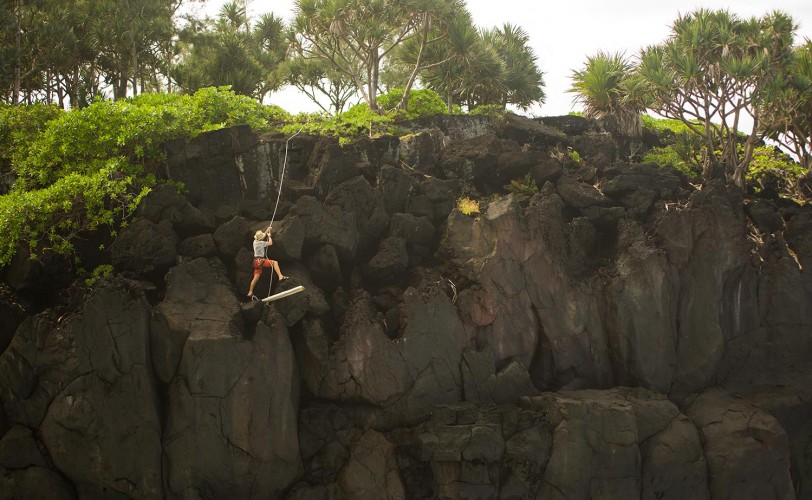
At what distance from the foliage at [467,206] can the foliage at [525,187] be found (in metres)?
1.51

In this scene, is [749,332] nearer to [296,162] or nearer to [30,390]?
[296,162]

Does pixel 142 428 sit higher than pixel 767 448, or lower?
higher

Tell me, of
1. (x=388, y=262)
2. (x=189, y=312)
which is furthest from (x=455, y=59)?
(x=189, y=312)

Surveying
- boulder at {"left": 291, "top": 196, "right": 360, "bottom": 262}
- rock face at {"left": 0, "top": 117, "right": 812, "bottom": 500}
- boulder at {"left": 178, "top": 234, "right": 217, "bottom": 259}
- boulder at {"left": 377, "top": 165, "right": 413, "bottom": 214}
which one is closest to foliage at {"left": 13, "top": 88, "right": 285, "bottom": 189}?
rock face at {"left": 0, "top": 117, "right": 812, "bottom": 500}

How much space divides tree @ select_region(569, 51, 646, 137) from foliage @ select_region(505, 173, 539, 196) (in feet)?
18.6

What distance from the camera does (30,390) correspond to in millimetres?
14656

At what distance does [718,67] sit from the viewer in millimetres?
21594

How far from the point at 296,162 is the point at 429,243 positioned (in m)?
4.52

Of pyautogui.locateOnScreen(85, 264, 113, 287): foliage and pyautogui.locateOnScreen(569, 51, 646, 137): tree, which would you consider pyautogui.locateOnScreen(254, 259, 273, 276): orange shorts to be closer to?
pyautogui.locateOnScreen(85, 264, 113, 287): foliage

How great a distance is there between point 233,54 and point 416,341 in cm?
1635

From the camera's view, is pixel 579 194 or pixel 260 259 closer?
pixel 260 259

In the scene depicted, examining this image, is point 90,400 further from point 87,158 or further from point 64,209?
point 87,158

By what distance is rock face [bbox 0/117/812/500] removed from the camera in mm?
14820

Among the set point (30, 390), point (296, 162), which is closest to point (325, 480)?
point (30, 390)
